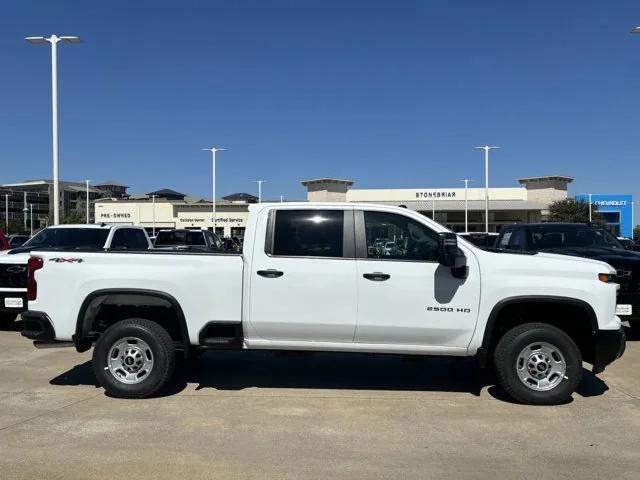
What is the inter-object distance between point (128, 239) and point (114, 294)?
19.8ft

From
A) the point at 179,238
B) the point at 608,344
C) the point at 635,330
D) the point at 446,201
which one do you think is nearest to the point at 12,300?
the point at 608,344

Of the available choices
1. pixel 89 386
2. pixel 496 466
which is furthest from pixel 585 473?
pixel 89 386

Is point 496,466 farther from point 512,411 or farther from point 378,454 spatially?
point 512,411

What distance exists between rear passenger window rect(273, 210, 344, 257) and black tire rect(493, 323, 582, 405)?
1907 mm

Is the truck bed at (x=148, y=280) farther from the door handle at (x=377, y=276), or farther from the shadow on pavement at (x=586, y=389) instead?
the shadow on pavement at (x=586, y=389)

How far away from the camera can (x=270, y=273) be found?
20.2ft

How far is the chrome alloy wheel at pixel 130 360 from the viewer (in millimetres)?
6355

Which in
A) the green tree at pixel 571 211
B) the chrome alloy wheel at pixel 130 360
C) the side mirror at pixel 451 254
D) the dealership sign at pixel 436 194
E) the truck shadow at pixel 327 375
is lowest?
the truck shadow at pixel 327 375

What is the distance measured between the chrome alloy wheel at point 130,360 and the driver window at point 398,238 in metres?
2.52

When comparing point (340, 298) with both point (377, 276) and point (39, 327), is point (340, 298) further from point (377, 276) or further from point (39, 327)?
point (39, 327)

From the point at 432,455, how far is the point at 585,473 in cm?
111

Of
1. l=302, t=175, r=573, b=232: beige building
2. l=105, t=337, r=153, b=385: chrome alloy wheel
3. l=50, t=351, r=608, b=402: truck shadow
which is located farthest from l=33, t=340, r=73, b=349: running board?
l=302, t=175, r=573, b=232: beige building

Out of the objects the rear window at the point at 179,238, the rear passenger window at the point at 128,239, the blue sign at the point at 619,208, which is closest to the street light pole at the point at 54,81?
the rear window at the point at 179,238

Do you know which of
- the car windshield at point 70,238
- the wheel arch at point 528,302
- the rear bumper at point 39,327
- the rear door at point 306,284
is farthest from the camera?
the car windshield at point 70,238
